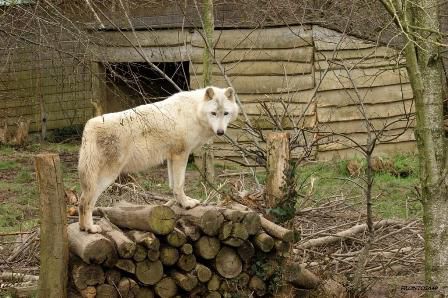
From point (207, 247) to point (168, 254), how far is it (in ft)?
1.32

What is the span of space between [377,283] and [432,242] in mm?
1476

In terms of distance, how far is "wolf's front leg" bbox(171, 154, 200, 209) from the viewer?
321 inches

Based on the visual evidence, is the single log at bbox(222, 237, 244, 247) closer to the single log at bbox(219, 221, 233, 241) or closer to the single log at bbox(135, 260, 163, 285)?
the single log at bbox(219, 221, 233, 241)

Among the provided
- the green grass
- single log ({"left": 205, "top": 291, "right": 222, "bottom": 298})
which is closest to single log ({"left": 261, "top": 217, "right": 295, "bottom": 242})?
single log ({"left": 205, "top": 291, "right": 222, "bottom": 298})

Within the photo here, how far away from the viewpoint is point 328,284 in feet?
27.9

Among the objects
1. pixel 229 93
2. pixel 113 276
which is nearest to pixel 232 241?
pixel 113 276

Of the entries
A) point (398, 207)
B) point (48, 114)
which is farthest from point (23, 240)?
point (48, 114)

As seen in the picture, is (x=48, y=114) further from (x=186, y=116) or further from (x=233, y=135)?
(x=186, y=116)

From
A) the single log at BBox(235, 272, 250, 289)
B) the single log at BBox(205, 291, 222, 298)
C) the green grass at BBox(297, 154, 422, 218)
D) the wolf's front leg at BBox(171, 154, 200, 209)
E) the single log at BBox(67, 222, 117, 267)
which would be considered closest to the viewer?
the single log at BBox(67, 222, 117, 267)

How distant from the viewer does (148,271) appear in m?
7.49

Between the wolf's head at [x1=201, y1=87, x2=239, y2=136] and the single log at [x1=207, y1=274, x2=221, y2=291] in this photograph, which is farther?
the wolf's head at [x1=201, y1=87, x2=239, y2=136]

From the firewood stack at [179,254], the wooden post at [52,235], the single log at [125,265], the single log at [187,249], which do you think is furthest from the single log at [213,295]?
the wooden post at [52,235]

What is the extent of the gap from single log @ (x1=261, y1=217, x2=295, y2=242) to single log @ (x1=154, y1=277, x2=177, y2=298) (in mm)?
1132

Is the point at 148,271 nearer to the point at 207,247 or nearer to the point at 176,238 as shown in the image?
the point at 176,238
